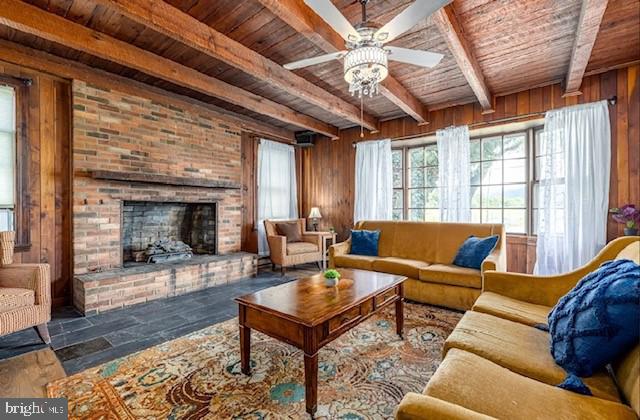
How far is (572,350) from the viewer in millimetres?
1197

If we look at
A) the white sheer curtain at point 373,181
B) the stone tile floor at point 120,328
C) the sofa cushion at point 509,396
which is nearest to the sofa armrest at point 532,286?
the sofa cushion at point 509,396

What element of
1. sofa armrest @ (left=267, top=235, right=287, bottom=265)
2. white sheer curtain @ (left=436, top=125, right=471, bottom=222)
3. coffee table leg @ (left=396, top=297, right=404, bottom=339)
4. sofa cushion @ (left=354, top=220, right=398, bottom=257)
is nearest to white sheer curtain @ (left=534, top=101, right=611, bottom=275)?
white sheer curtain @ (left=436, top=125, right=471, bottom=222)

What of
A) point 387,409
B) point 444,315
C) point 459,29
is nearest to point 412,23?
point 459,29

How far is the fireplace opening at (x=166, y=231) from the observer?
397 cm

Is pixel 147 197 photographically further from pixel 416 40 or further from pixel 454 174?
pixel 454 174

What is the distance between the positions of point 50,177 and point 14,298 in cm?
152

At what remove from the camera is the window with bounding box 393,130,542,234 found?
164 inches

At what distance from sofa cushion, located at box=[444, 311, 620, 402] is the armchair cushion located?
3.63m

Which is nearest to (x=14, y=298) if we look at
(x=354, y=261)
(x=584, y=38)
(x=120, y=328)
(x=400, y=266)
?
(x=120, y=328)

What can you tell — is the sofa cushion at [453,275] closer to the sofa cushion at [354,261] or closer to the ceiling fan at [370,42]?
the sofa cushion at [354,261]

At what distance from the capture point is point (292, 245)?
194 inches

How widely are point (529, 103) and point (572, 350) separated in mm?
3695

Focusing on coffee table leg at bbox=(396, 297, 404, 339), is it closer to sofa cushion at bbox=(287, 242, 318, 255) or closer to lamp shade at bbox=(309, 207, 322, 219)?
sofa cushion at bbox=(287, 242, 318, 255)

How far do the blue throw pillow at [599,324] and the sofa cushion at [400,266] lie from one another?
6.34 feet
